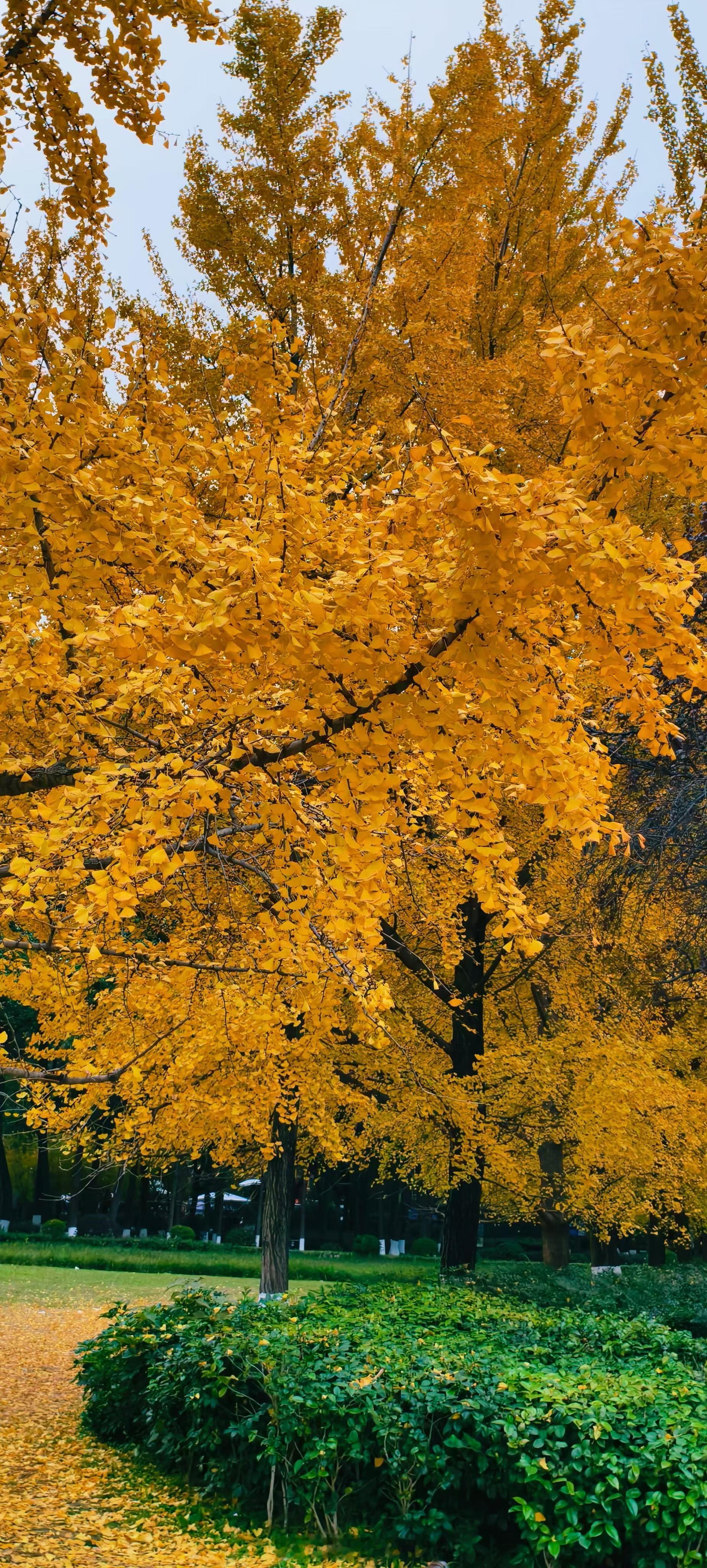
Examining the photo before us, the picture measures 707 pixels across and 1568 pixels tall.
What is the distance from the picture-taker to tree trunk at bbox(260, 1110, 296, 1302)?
33.3ft

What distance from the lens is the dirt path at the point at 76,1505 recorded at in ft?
15.3

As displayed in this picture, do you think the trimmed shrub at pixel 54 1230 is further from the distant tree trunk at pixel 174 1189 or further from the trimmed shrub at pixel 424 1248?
the trimmed shrub at pixel 424 1248

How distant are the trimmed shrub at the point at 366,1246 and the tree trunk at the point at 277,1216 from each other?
18833 millimetres

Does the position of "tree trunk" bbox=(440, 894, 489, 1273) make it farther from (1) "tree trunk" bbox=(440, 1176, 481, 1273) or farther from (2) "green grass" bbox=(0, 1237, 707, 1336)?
(2) "green grass" bbox=(0, 1237, 707, 1336)

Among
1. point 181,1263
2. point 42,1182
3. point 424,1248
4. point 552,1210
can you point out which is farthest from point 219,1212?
point 552,1210

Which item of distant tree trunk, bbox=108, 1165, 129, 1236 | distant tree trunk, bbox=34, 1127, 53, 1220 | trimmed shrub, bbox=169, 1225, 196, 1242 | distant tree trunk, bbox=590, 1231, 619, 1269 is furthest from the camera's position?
distant tree trunk, bbox=34, 1127, 53, 1220

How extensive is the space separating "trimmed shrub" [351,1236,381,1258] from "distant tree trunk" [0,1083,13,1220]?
9350 mm

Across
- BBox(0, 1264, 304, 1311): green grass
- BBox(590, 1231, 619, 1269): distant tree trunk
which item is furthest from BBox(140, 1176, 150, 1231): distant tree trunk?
BBox(590, 1231, 619, 1269): distant tree trunk

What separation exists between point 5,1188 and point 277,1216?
2101 centimetres

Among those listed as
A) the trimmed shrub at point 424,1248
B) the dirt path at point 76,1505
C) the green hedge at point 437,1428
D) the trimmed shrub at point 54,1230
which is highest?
the green hedge at point 437,1428

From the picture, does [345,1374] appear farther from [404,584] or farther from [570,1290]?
→ [570,1290]

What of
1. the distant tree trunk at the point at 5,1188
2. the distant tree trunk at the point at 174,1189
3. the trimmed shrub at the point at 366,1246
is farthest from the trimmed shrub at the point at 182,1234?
the distant tree trunk at the point at 5,1188

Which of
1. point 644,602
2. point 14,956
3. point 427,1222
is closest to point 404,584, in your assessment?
point 644,602

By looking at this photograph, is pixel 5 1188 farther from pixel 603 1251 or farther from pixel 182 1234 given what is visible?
pixel 603 1251
